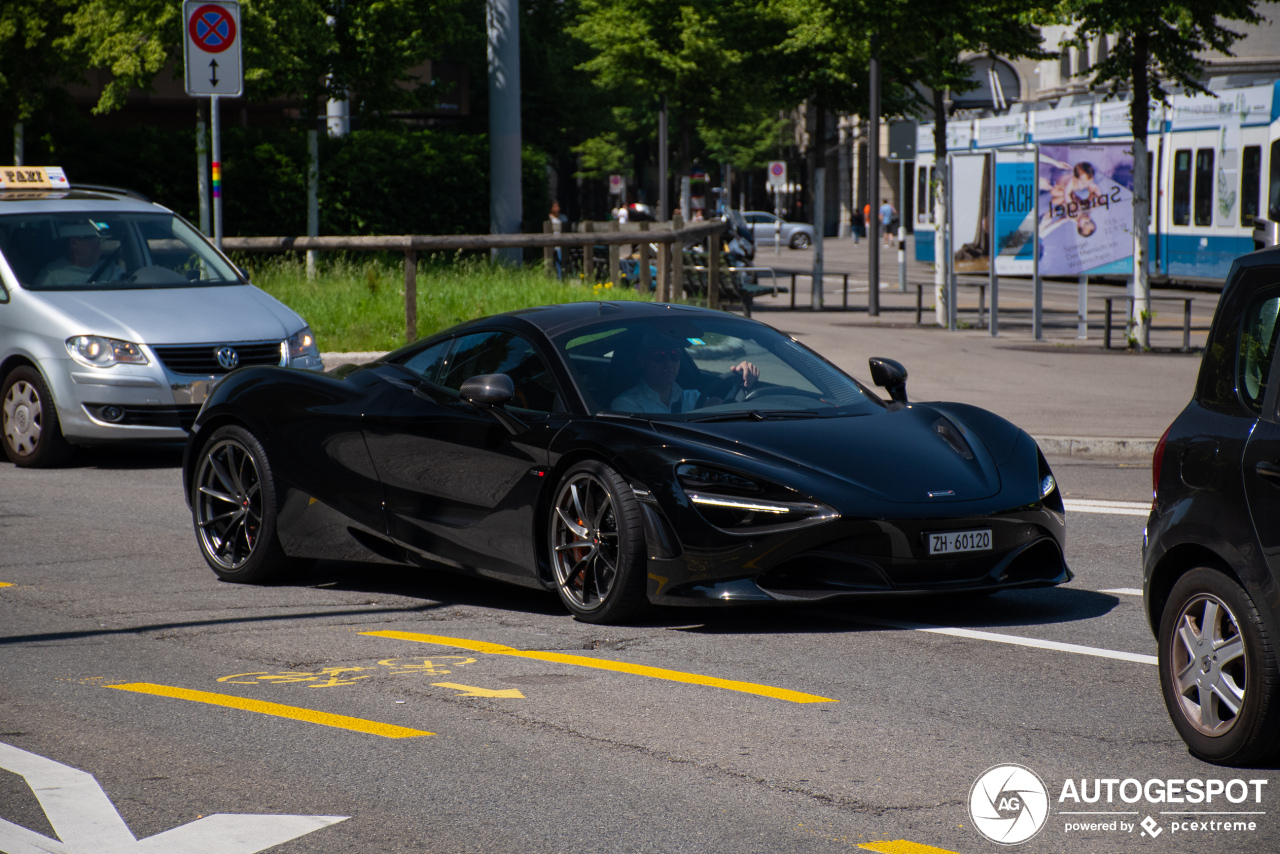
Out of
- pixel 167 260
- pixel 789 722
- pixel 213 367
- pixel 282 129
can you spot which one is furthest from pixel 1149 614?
pixel 282 129

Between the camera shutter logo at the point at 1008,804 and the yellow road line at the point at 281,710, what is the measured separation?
173cm

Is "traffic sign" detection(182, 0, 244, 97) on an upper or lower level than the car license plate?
upper

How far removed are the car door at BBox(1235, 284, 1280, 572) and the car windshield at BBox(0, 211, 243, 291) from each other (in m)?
9.28

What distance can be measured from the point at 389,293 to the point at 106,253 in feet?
18.8

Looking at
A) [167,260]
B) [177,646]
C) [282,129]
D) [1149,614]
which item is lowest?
[177,646]

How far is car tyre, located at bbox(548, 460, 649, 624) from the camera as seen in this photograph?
654cm

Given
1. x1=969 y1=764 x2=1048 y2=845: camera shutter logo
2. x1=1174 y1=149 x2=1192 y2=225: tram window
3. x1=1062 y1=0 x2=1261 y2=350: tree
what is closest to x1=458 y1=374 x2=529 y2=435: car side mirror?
x1=969 y1=764 x2=1048 y2=845: camera shutter logo

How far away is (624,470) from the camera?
6605 millimetres

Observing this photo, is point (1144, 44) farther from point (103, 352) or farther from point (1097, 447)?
point (103, 352)

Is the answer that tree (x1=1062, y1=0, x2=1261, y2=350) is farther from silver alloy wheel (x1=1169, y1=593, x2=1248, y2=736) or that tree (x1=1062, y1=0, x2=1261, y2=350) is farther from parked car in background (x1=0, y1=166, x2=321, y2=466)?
silver alloy wheel (x1=1169, y1=593, x2=1248, y2=736)

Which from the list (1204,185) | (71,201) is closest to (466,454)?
(71,201)

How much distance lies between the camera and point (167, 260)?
12.9 metres

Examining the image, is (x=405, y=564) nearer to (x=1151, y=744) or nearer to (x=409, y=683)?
(x=409, y=683)

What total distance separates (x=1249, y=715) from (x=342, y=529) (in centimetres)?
432
